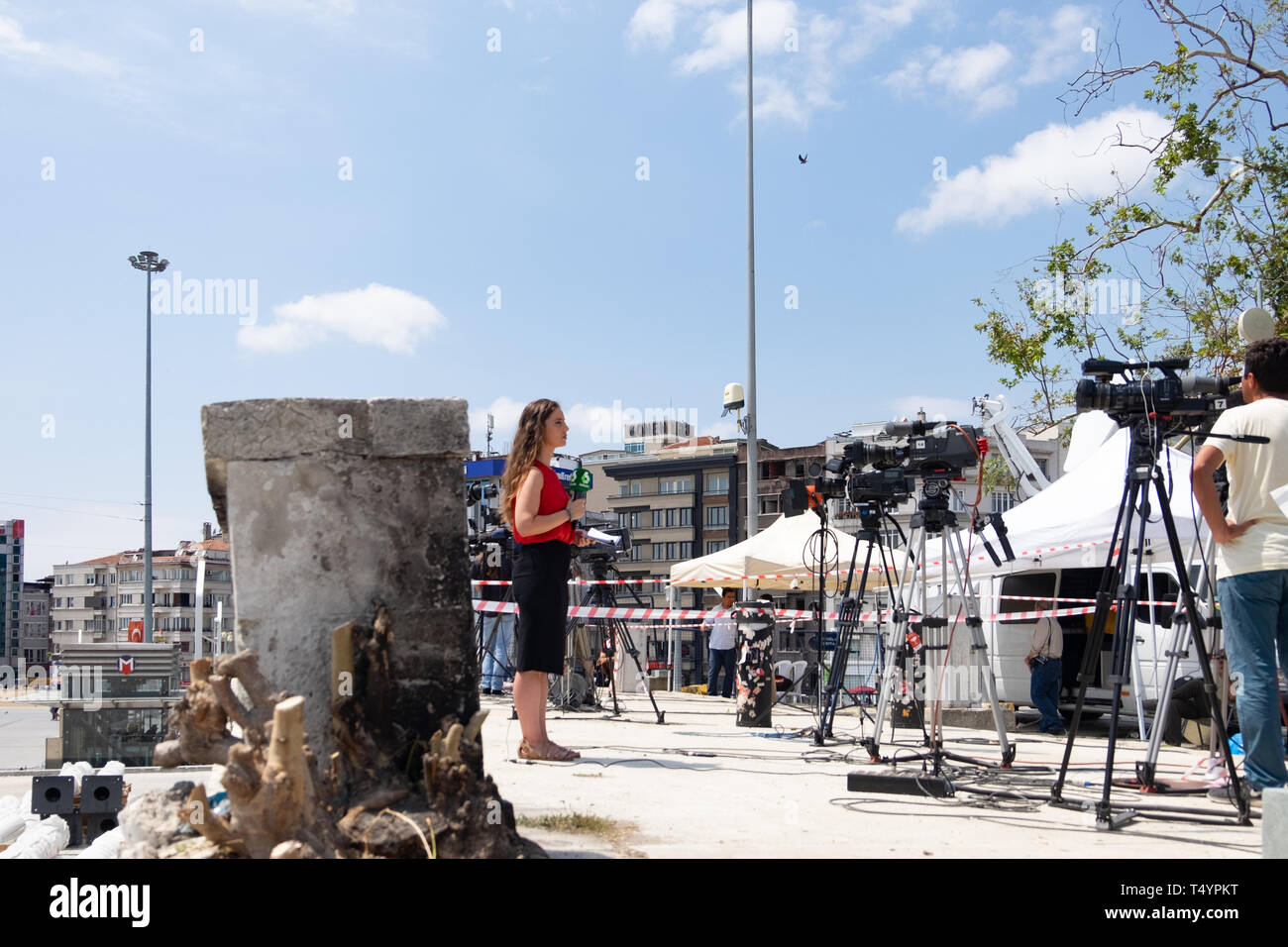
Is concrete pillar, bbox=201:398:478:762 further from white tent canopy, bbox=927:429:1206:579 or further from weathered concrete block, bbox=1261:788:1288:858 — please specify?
white tent canopy, bbox=927:429:1206:579

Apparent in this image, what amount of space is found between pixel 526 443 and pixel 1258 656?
142 inches

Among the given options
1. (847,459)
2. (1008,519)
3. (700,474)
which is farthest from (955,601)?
(700,474)

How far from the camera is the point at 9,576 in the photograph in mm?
123500

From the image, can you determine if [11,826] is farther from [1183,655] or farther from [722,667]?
[722,667]

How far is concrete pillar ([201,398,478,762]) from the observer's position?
3338mm

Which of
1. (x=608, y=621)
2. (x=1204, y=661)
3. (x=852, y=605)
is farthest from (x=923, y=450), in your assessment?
(x=608, y=621)

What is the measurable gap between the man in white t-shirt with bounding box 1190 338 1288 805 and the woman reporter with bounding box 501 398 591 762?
310 centimetres

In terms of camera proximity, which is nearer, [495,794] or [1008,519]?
[495,794]

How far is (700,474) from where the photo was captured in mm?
87500

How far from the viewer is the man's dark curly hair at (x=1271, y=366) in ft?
16.1

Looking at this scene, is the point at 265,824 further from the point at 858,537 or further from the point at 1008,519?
the point at 1008,519

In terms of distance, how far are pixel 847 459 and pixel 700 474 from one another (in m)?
80.6

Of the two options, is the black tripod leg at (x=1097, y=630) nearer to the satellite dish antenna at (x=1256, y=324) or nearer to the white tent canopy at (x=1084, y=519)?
the satellite dish antenna at (x=1256, y=324)

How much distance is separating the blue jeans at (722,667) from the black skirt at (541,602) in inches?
421
